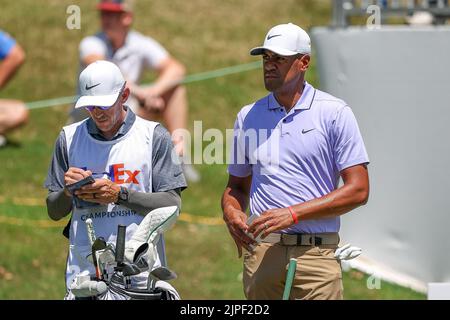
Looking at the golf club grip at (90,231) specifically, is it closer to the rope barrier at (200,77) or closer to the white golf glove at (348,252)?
the white golf glove at (348,252)

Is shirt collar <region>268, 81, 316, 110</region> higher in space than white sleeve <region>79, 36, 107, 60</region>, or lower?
lower

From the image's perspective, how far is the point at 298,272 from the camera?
6410mm

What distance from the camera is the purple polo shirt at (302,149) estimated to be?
20.8 feet

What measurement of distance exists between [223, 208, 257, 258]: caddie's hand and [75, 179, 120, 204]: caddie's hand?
784mm

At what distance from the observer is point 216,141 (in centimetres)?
1493

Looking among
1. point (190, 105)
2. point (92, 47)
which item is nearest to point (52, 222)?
point (92, 47)

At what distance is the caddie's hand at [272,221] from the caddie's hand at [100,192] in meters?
0.77

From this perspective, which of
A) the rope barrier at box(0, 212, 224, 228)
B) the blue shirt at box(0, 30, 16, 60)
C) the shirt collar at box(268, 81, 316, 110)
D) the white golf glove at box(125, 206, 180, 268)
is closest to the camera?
the white golf glove at box(125, 206, 180, 268)

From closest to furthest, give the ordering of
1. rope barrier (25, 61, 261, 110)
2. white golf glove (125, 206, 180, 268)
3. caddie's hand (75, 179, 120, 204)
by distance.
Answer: white golf glove (125, 206, 180, 268) → caddie's hand (75, 179, 120, 204) → rope barrier (25, 61, 261, 110)

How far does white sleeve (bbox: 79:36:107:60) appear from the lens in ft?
37.9

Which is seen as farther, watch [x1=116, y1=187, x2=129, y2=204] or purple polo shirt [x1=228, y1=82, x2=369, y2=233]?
purple polo shirt [x1=228, y1=82, x2=369, y2=233]

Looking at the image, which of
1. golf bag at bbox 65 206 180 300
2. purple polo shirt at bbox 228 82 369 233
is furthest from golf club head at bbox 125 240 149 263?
purple polo shirt at bbox 228 82 369 233

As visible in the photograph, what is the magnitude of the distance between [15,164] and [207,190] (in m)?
2.55

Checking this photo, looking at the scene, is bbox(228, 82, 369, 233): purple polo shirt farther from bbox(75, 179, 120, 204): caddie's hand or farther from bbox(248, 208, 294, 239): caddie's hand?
bbox(75, 179, 120, 204): caddie's hand
